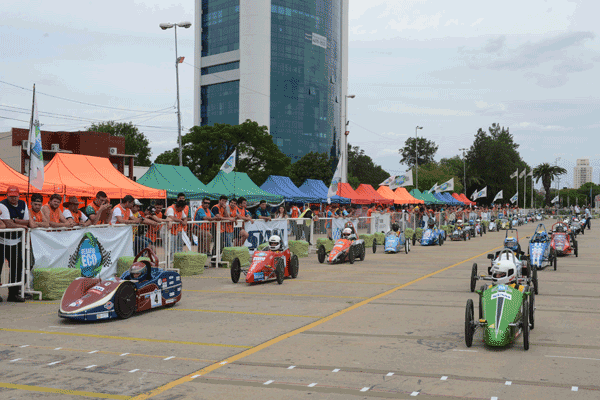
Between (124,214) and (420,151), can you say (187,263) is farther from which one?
(420,151)

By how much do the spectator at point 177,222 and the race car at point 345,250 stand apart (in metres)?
4.81

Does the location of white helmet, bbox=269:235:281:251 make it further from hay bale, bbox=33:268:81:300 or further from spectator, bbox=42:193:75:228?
hay bale, bbox=33:268:81:300

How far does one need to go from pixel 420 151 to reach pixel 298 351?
123914mm

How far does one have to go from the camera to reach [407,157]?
124 meters

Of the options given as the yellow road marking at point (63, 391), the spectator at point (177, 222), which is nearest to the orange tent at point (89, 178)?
the spectator at point (177, 222)

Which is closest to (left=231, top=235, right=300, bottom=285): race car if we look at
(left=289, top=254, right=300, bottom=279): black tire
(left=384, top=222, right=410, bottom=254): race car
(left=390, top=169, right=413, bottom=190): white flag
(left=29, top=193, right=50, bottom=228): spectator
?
(left=289, top=254, right=300, bottom=279): black tire

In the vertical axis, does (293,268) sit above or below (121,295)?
below

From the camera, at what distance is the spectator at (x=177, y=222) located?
1528 centimetres

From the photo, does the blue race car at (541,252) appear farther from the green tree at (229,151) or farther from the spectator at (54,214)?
the green tree at (229,151)

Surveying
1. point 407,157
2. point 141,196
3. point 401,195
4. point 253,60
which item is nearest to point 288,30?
point 253,60

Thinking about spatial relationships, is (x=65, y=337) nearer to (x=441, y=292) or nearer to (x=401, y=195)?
(x=441, y=292)

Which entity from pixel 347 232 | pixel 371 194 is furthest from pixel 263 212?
pixel 371 194

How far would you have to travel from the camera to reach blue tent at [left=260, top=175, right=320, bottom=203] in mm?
32062

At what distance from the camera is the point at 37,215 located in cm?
1152
